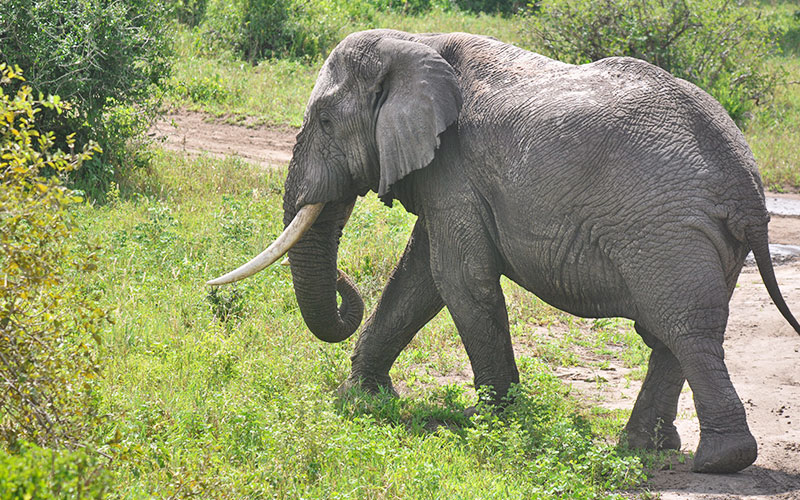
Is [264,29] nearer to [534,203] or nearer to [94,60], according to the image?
[94,60]

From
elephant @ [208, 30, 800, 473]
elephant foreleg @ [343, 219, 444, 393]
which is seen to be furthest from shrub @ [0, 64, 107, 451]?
elephant foreleg @ [343, 219, 444, 393]

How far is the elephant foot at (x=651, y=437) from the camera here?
18.2 ft

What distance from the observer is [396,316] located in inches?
248

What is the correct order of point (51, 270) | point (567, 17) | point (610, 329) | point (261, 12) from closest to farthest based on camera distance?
1. point (51, 270)
2. point (610, 329)
3. point (567, 17)
4. point (261, 12)

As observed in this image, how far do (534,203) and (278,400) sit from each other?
1781mm

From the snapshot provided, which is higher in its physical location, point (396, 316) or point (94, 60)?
point (94, 60)

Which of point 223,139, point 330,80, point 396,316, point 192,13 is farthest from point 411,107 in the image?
point 192,13

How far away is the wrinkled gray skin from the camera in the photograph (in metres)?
4.73

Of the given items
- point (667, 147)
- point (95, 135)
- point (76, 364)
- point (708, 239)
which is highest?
point (667, 147)

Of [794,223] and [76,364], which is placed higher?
[76,364]

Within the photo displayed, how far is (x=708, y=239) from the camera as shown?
15.5 feet

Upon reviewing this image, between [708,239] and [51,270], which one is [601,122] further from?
[51,270]

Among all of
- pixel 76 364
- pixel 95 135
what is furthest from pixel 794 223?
pixel 76 364

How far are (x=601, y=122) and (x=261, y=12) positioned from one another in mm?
12639
